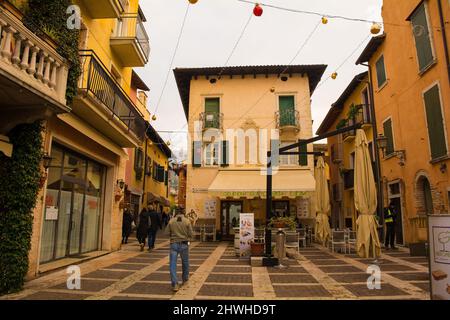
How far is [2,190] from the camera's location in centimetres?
625

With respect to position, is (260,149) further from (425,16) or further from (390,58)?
(425,16)

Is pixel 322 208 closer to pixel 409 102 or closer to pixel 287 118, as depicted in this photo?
pixel 409 102

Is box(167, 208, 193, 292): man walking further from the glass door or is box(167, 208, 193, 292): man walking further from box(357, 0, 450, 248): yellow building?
the glass door

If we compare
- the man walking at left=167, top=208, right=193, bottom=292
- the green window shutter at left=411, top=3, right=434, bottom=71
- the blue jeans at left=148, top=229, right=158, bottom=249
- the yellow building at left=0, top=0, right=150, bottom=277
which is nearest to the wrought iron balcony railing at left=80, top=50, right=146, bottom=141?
the yellow building at left=0, top=0, right=150, bottom=277

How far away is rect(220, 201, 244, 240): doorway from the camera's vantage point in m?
18.5

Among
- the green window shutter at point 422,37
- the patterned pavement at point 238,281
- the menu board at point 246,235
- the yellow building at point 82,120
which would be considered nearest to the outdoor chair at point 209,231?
the yellow building at point 82,120

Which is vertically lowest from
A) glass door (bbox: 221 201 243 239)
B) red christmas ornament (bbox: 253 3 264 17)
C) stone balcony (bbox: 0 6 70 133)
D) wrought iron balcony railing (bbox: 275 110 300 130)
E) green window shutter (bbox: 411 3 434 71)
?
glass door (bbox: 221 201 243 239)

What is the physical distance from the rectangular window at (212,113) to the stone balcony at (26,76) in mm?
12506

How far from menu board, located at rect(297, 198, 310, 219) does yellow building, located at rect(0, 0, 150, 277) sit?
10219mm

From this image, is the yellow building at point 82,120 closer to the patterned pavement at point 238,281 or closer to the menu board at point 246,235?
the patterned pavement at point 238,281

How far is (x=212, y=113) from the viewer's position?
65.6 ft

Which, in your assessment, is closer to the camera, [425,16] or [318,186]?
[425,16]
